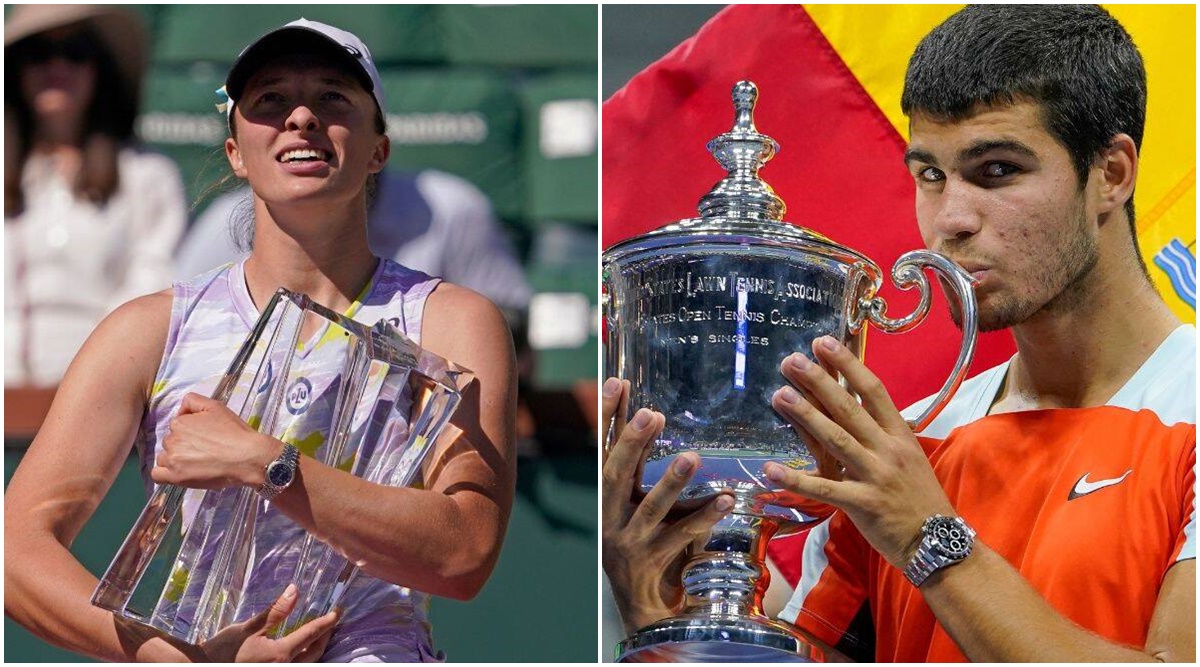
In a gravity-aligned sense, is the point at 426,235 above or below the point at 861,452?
above

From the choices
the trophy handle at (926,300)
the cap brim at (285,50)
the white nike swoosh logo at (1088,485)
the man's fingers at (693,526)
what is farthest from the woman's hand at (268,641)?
the white nike swoosh logo at (1088,485)

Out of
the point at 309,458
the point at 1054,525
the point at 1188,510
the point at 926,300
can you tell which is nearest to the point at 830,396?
the point at 926,300

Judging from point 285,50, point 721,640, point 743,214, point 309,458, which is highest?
point 285,50

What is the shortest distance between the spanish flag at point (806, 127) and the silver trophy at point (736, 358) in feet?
2.59

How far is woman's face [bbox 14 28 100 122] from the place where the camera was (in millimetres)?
2498

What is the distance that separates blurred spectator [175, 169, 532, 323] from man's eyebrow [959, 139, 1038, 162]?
2.25 feet

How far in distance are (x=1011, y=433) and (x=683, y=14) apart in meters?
1.13

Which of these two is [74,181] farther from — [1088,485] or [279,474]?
[1088,485]

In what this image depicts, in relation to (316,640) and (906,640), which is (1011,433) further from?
(316,640)

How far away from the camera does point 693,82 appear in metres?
3.15

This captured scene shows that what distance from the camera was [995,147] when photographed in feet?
7.27

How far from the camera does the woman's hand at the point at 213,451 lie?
192 cm

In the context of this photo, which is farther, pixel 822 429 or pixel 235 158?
pixel 235 158

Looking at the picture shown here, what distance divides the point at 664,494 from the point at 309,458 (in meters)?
0.44
